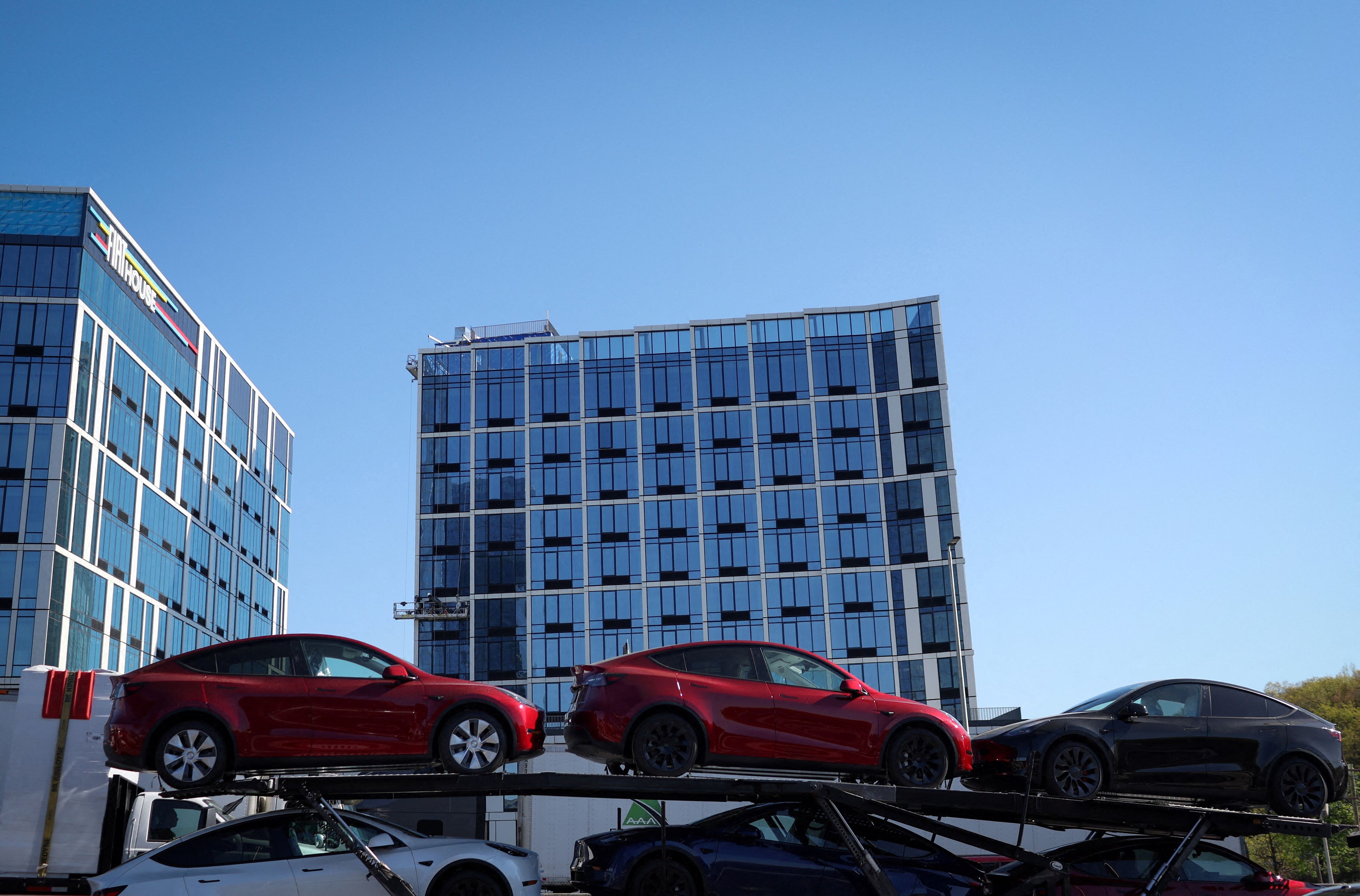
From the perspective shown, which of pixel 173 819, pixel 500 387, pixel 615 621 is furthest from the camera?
pixel 500 387

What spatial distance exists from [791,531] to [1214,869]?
63.2 metres

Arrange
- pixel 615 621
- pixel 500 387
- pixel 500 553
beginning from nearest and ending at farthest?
pixel 615 621 < pixel 500 553 < pixel 500 387

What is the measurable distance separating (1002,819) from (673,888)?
10.7 feet

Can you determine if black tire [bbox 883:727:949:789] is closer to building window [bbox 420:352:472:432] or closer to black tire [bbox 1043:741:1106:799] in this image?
black tire [bbox 1043:741:1106:799]

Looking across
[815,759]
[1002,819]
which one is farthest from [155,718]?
[1002,819]

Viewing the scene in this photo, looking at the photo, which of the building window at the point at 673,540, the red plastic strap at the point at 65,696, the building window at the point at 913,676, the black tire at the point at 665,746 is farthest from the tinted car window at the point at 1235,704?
the building window at the point at 673,540

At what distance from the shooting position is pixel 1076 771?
1230 cm

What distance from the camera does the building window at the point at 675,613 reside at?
244ft

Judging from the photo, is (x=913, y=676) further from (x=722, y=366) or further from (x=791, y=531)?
(x=722, y=366)

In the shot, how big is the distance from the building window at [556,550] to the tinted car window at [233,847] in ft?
214

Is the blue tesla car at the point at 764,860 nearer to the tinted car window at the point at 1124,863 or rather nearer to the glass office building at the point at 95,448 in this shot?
the tinted car window at the point at 1124,863

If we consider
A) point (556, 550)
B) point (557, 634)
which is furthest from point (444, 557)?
point (557, 634)

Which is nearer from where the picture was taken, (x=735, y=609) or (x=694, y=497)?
(x=735, y=609)

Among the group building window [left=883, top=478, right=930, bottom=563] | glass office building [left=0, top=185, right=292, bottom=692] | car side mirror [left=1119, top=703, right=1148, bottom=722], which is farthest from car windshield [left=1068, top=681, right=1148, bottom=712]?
building window [left=883, top=478, right=930, bottom=563]
